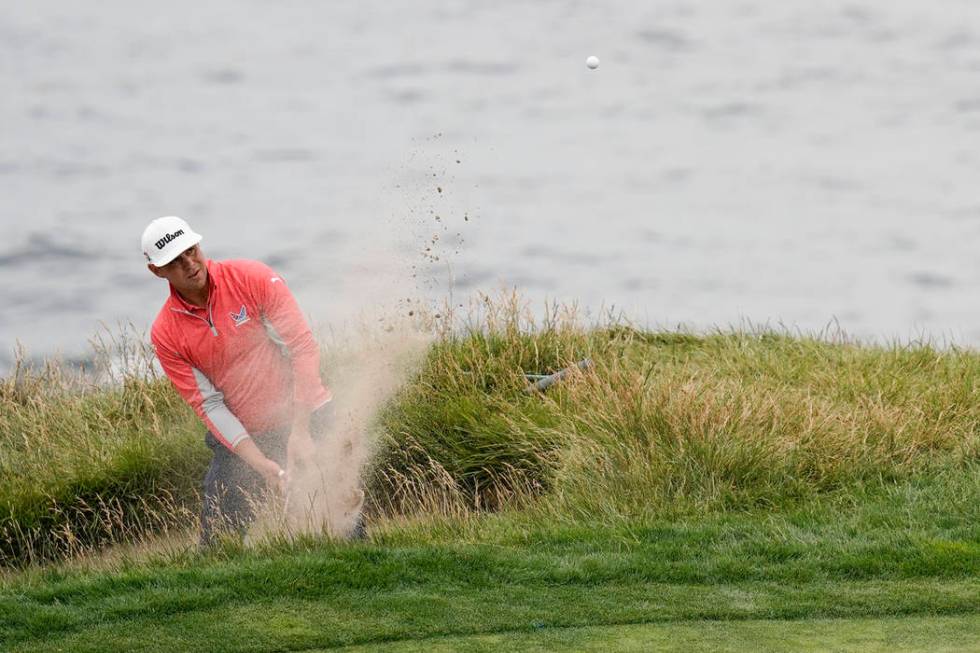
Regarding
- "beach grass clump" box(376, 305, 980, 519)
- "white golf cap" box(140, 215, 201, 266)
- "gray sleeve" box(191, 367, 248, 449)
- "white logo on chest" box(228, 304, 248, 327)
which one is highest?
"white golf cap" box(140, 215, 201, 266)

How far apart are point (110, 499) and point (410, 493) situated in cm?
250

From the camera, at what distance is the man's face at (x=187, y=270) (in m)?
7.19

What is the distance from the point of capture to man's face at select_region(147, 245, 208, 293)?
23.6 ft

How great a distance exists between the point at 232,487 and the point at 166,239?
2.11 metres

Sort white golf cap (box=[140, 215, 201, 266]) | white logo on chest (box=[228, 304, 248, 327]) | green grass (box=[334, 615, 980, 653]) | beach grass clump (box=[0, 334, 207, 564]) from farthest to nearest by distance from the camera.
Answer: beach grass clump (box=[0, 334, 207, 564]) < white logo on chest (box=[228, 304, 248, 327]) < white golf cap (box=[140, 215, 201, 266]) < green grass (box=[334, 615, 980, 653])

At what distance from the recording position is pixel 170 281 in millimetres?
7426

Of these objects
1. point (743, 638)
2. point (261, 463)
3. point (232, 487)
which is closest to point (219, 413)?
point (261, 463)

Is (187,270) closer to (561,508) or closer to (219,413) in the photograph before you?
(219,413)

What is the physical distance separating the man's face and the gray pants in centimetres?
117

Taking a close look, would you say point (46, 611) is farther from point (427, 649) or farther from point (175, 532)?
point (175, 532)

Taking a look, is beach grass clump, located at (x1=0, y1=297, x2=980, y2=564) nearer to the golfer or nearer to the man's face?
the golfer

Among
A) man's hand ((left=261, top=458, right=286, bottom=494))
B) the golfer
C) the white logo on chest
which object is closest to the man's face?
the golfer

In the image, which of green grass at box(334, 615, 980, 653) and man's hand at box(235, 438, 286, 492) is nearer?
green grass at box(334, 615, 980, 653)

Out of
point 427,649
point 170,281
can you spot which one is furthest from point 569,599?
point 170,281
